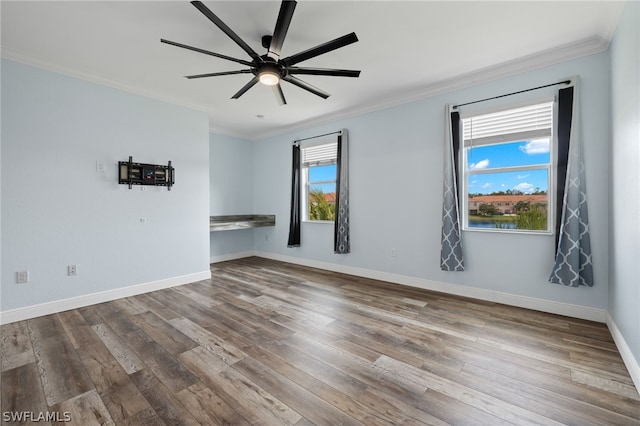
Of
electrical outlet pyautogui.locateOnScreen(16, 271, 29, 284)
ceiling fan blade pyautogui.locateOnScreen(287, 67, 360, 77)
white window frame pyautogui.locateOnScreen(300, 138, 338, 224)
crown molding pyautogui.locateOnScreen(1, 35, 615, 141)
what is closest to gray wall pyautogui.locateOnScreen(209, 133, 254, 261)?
crown molding pyautogui.locateOnScreen(1, 35, 615, 141)

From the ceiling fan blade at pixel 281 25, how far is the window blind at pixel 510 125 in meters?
2.59

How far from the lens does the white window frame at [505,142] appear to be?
3061 millimetres

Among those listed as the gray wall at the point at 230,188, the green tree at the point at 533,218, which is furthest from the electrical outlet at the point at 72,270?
the green tree at the point at 533,218

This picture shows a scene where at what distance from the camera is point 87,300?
336 cm

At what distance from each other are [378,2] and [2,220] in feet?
13.4

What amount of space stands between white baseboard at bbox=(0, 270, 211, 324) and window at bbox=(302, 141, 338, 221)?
2401 mm

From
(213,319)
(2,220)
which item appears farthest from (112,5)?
(213,319)

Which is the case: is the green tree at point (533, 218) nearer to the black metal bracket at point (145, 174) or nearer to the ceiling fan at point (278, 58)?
the ceiling fan at point (278, 58)

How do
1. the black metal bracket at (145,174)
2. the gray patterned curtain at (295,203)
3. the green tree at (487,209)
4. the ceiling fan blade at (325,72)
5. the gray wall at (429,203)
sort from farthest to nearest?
the gray patterned curtain at (295,203) → the black metal bracket at (145,174) → the green tree at (487,209) → the gray wall at (429,203) → the ceiling fan blade at (325,72)

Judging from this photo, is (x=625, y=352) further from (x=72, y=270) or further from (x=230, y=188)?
(x=230, y=188)

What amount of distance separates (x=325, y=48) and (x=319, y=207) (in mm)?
3545

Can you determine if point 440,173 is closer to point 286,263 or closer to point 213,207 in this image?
point 286,263

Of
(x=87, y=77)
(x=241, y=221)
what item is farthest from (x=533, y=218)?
(x=87, y=77)

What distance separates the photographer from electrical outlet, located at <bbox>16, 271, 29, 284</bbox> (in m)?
2.95
